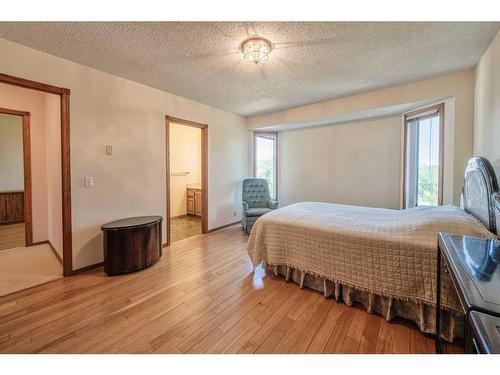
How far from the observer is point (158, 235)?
113 inches

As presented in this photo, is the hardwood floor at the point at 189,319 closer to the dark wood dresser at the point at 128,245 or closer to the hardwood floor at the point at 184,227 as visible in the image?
the dark wood dresser at the point at 128,245

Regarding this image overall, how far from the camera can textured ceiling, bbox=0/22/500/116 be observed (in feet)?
5.94

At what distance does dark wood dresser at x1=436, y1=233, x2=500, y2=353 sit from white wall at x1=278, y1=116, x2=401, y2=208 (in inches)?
110

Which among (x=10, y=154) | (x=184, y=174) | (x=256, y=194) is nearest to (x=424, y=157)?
(x=256, y=194)

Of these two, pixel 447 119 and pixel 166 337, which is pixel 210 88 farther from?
pixel 447 119

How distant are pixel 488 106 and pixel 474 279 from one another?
7.41ft

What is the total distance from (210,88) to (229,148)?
5.05ft

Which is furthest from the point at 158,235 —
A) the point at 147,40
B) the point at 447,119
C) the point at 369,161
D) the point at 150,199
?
the point at 447,119

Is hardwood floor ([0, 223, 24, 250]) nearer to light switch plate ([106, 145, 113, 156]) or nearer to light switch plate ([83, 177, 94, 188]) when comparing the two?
light switch plate ([83, 177, 94, 188])

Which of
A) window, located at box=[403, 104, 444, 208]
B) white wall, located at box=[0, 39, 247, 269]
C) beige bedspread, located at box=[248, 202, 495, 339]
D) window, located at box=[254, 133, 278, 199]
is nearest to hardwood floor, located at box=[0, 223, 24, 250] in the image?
white wall, located at box=[0, 39, 247, 269]

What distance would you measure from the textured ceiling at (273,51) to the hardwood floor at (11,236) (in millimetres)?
3197

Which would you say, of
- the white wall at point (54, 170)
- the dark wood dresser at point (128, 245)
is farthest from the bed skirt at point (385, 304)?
the white wall at point (54, 170)

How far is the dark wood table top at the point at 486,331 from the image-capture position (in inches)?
21.4

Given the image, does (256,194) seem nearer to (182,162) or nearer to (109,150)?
(182,162)
